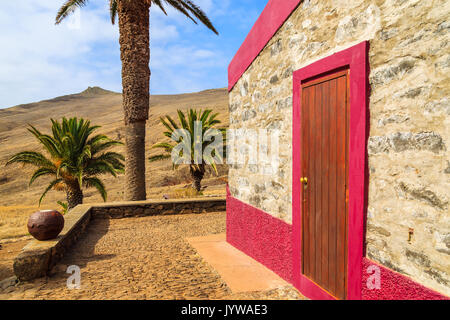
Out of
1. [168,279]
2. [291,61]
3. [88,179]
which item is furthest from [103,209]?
[291,61]

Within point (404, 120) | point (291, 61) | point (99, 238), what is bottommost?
point (99, 238)

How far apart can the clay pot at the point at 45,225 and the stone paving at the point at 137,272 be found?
495mm

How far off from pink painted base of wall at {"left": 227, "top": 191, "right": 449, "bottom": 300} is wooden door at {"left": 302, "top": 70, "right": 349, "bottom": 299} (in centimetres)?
26

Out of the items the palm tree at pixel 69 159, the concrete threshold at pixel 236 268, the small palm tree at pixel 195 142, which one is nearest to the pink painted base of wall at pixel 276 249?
the concrete threshold at pixel 236 268

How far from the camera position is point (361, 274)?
8.36 feet

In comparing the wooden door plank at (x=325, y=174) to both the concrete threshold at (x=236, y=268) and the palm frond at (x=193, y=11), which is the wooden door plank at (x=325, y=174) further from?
the palm frond at (x=193, y=11)

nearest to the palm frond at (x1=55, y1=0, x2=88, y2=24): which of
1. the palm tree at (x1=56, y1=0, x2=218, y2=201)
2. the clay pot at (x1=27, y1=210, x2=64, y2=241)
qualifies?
the palm tree at (x1=56, y1=0, x2=218, y2=201)

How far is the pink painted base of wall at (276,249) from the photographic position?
214 cm

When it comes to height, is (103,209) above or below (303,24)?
below

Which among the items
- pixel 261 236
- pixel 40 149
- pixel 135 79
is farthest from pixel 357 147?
pixel 40 149

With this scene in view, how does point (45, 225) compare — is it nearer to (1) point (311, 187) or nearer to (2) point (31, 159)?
(1) point (311, 187)

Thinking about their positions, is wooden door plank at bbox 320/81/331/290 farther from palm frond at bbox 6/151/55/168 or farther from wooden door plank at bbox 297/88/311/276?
palm frond at bbox 6/151/55/168
